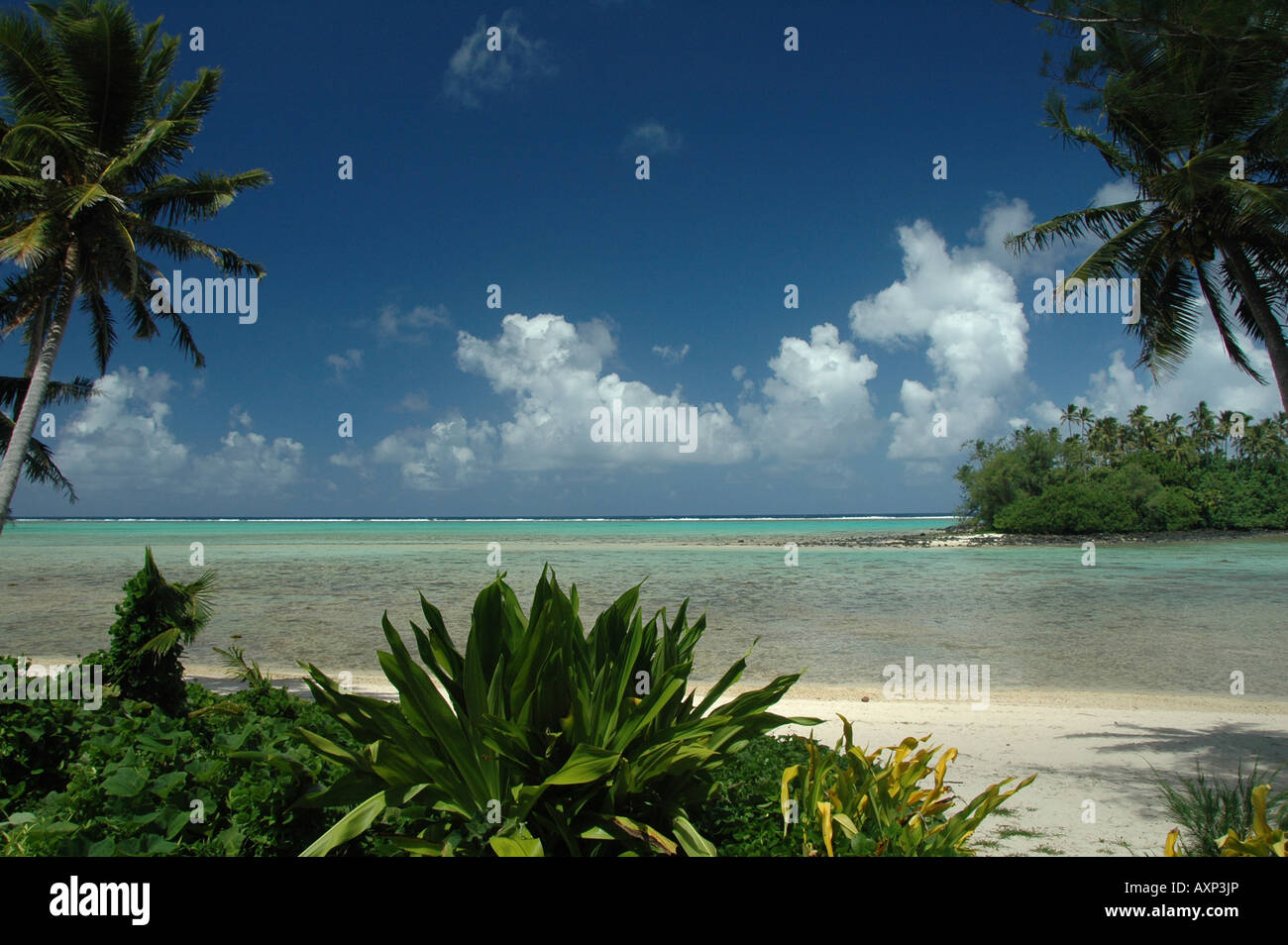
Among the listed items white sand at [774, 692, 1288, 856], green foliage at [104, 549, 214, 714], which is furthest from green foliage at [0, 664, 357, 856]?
white sand at [774, 692, 1288, 856]

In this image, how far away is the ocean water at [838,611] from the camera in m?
11.0

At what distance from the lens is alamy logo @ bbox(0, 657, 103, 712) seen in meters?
3.62

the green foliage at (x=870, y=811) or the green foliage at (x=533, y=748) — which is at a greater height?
the green foliage at (x=533, y=748)

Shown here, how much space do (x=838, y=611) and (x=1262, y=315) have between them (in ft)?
35.6

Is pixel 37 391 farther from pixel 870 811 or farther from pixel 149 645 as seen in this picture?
pixel 870 811

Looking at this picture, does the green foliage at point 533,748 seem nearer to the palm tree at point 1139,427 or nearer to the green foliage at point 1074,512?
the green foliage at point 1074,512

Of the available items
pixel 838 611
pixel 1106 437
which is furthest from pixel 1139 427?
pixel 838 611

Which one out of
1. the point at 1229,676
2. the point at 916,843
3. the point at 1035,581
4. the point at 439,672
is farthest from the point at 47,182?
the point at 1035,581

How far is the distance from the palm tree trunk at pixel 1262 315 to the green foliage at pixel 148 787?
35.5 feet

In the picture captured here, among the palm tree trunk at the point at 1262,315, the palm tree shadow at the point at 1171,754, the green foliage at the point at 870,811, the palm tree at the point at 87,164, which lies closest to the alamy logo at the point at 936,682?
the palm tree shadow at the point at 1171,754

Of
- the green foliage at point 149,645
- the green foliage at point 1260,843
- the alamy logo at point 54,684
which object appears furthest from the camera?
the green foliage at point 149,645

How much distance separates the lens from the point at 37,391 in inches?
444

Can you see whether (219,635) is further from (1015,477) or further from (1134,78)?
(1015,477)
